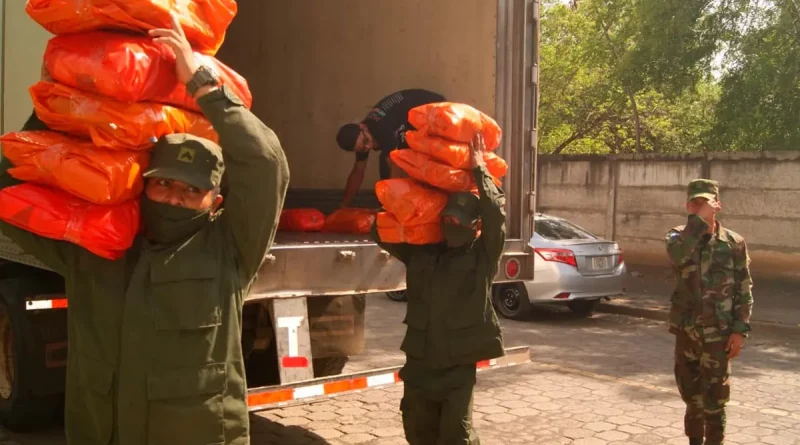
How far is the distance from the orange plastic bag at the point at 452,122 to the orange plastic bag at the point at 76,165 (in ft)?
5.67

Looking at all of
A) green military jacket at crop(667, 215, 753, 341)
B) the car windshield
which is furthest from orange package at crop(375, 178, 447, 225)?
the car windshield

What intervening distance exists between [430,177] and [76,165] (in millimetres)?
1852

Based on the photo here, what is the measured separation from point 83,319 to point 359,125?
3703mm

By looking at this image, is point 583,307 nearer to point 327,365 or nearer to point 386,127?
point 386,127

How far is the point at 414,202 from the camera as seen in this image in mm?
4059

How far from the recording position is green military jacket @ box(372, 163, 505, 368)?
12.8ft

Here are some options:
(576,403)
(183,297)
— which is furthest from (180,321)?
(576,403)

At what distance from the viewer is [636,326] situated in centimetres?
996

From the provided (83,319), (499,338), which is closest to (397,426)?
(499,338)

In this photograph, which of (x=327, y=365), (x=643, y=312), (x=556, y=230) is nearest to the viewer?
(x=327, y=365)

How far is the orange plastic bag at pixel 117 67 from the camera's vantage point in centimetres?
274

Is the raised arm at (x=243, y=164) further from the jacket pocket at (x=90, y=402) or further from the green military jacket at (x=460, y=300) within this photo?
the green military jacket at (x=460, y=300)

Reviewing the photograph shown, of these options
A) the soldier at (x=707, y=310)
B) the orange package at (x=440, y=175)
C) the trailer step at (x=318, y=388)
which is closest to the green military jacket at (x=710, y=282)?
the soldier at (x=707, y=310)

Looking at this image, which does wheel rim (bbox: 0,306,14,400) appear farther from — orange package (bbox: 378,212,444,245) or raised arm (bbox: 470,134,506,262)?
raised arm (bbox: 470,134,506,262)
